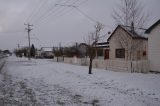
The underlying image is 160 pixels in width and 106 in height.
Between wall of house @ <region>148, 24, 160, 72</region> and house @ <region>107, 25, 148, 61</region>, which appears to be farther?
house @ <region>107, 25, 148, 61</region>

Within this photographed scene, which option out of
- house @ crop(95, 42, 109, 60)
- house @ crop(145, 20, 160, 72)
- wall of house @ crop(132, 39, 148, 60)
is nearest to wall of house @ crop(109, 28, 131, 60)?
wall of house @ crop(132, 39, 148, 60)

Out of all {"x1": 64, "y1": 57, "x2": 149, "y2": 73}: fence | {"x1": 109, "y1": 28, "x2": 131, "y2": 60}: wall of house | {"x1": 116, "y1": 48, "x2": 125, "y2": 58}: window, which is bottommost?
{"x1": 64, "y1": 57, "x2": 149, "y2": 73}: fence

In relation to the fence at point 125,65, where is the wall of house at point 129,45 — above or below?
above

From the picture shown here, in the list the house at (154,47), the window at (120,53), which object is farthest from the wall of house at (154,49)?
the window at (120,53)

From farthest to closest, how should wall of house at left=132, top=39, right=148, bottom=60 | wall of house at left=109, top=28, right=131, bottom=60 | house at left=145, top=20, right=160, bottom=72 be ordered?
1. wall of house at left=132, top=39, right=148, bottom=60
2. wall of house at left=109, top=28, right=131, bottom=60
3. house at left=145, top=20, right=160, bottom=72

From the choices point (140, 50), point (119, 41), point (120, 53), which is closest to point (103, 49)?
point (120, 53)

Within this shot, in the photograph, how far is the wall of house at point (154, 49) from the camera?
20.8 meters

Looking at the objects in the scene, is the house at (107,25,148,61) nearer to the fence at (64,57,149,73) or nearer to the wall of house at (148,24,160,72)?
the fence at (64,57,149,73)

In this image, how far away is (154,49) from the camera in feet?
69.4

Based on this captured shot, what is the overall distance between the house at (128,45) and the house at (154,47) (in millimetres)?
3061

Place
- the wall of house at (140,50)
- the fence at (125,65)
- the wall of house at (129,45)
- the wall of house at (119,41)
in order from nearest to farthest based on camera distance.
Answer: the fence at (125,65) < the wall of house at (129,45) < the wall of house at (119,41) < the wall of house at (140,50)

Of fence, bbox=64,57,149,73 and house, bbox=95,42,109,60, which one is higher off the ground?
house, bbox=95,42,109,60

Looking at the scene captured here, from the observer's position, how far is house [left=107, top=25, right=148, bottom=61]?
26291 mm

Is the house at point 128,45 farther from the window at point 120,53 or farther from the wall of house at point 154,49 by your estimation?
the wall of house at point 154,49
